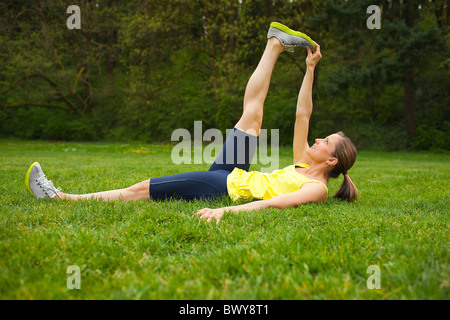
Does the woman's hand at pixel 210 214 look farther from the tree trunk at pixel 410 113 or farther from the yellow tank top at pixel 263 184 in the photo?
the tree trunk at pixel 410 113

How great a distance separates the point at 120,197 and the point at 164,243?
4.54 feet

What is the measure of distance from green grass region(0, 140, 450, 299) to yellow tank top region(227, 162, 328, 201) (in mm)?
201

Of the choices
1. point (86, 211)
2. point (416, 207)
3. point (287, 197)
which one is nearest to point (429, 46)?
point (416, 207)

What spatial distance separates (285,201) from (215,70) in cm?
2025

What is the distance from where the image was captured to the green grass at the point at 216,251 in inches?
65.9

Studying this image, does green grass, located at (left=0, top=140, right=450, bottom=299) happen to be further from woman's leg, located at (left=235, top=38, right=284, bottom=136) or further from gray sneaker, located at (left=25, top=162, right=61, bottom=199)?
woman's leg, located at (left=235, top=38, right=284, bottom=136)

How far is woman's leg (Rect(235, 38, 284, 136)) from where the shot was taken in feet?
12.2

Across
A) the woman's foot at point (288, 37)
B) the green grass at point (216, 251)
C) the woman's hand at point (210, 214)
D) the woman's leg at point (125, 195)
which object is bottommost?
the green grass at point (216, 251)

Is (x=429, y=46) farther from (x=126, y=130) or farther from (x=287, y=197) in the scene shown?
Answer: (x=126, y=130)

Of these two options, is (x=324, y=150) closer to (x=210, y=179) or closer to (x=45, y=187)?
(x=210, y=179)

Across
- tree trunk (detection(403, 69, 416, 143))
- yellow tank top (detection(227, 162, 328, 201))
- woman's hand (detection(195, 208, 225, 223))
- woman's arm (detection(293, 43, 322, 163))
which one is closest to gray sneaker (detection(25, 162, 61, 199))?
woman's hand (detection(195, 208, 225, 223))

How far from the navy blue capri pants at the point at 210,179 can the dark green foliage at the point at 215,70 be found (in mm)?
13777

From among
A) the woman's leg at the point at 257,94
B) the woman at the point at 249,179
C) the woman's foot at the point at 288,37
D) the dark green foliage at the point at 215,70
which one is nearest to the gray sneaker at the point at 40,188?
the woman at the point at 249,179
